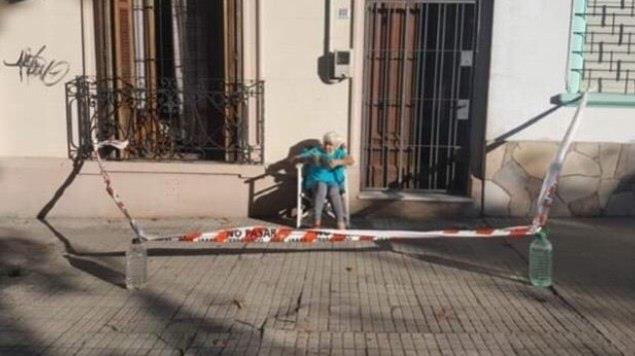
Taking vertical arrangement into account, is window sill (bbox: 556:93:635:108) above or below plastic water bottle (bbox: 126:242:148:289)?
above

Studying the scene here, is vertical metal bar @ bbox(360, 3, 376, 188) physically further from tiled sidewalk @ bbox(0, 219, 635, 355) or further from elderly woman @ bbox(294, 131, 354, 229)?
tiled sidewalk @ bbox(0, 219, 635, 355)

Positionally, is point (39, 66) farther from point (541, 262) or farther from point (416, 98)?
point (541, 262)

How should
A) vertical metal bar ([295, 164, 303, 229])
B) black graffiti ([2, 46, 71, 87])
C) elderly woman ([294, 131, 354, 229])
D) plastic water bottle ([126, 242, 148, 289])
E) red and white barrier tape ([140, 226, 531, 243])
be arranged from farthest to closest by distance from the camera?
black graffiti ([2, 46, 71, 87])
vertical metal bar ([295, 164, 303, 229])
elderly woman ([294, 131, 354, 229])
red and white barrier tape ([140, 226, 531, 243])
plastic water bottle ([126, 242, 148, 289])

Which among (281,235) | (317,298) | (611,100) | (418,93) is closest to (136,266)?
(281,235)

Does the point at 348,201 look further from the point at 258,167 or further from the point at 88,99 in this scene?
the point at 88,99

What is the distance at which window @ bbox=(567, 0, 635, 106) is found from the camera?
741 centimetres

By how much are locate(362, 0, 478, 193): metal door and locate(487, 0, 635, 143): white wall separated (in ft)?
1.07

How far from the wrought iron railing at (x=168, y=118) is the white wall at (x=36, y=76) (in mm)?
167

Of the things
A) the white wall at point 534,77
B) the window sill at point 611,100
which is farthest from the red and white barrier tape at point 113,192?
the window sill at point 611,100

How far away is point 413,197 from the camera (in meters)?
7.66

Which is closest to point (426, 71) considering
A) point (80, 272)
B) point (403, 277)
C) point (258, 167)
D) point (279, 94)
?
point (279, 94)

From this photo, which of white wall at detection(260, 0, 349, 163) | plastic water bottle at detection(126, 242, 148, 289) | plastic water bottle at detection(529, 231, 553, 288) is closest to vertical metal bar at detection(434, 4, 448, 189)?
white wall at detection(260, 0, 349, 163)

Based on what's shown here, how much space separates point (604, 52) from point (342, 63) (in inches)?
111

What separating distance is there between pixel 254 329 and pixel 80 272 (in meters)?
1.95
